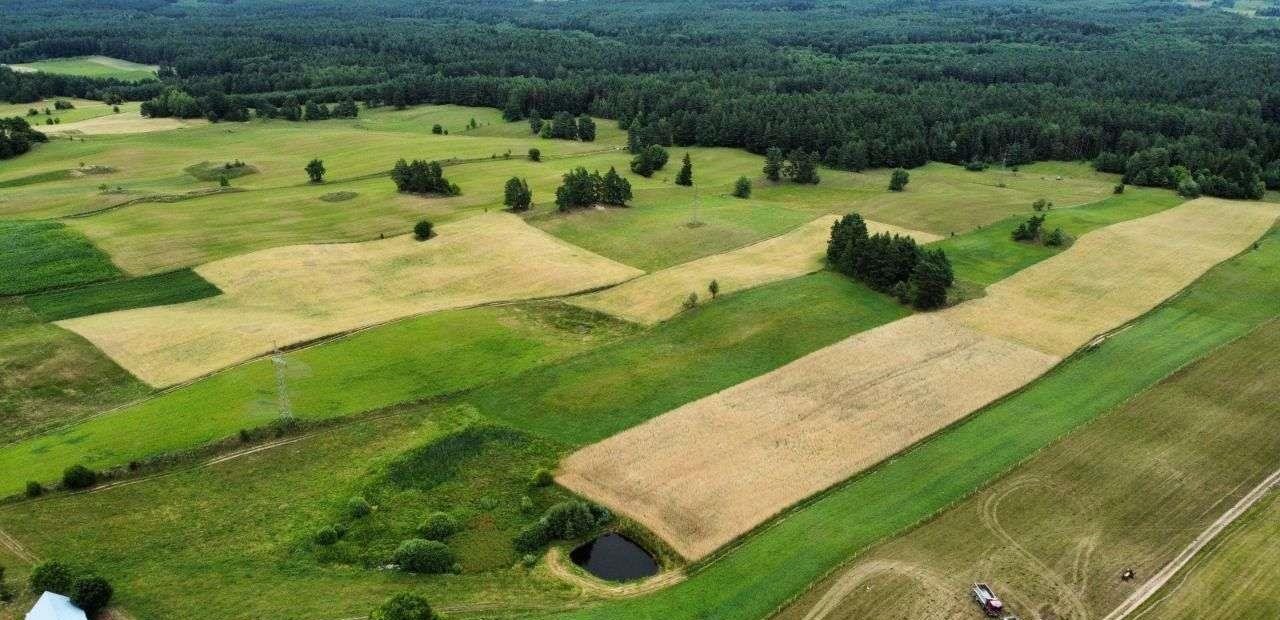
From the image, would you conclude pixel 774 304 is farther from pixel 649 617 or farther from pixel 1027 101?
pixel 1027 101

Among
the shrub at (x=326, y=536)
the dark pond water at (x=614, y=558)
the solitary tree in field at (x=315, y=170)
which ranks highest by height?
the solitary tree in field at (x=315, y=170)

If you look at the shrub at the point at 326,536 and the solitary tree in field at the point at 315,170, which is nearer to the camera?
the shrub at the point at 326,536

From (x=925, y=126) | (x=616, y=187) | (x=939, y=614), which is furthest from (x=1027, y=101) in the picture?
(x=939, y=614)

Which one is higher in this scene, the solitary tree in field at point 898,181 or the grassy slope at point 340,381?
the solitary tree in field at point 898,181

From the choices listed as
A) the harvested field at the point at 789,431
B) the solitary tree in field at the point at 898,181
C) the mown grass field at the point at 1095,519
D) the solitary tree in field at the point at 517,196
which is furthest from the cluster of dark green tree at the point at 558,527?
the solitary tree in field at the point at 898,181

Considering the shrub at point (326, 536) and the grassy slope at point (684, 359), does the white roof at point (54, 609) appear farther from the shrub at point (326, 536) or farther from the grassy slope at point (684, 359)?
the grassy slope at point (684, 359)

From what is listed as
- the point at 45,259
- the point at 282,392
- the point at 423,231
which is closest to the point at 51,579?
the point at 282,392

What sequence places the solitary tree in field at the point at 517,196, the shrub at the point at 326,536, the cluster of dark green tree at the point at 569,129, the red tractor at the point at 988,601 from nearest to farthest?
the red tractor at the point at 988,601 → the shrub at the point at 326,536 → the solitary tree in field at the point at 517,196 → the cluster of dark green tree at the point at 569,129
